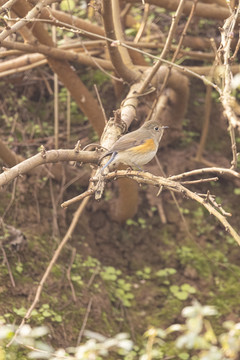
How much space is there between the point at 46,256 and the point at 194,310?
10.8ft

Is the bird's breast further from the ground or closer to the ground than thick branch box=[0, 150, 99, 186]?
further from the ground

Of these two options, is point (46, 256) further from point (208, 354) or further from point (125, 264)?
point (208, 354)

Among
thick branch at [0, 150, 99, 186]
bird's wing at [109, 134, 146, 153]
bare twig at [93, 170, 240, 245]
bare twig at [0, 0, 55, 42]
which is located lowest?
bare twig at [93, 170, 240, 245]

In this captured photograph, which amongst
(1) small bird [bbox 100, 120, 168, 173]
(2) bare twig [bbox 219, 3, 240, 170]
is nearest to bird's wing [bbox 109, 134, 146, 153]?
(1) small bird [bbox 100, 120, 168, 173]

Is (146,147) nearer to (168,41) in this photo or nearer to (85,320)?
(168,41)

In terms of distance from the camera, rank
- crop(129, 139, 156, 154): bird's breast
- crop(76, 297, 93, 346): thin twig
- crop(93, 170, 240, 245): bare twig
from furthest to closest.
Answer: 1. crop(76, 297, 93, 346): thin twig
2. crop(129, 139, 156, 154): bird's breast
3. crop(93, 170, 240, 245): bare twig

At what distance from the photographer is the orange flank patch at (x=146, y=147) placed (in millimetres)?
3519

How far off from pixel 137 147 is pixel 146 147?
0.12 m

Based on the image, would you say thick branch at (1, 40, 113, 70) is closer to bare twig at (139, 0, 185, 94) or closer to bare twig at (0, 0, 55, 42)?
bare twig at (139, 0, 185, 94)

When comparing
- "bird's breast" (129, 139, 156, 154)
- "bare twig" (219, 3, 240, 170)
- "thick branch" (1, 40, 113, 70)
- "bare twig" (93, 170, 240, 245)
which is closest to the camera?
"bare twig" (219, 3, 240, 170)

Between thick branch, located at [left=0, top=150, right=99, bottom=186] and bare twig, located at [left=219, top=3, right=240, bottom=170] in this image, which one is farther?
thick branch, located at [left=0, top=150, right=99, bottom=186]

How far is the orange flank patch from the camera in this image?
3519 millimetres

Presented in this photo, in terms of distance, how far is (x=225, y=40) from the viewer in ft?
8.08

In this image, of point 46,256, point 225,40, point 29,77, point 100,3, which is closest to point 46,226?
point 46,256
